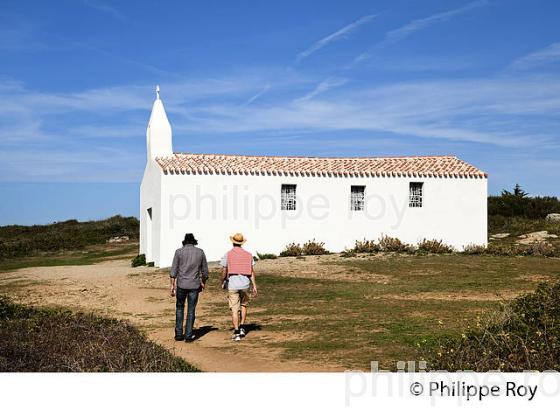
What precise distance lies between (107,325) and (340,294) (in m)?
6.89

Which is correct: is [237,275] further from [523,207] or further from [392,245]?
[523,207]

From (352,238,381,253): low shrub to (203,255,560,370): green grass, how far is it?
2.15 m

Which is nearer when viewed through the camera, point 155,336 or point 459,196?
point 155,336

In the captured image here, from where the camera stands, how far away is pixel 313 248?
2719 cm

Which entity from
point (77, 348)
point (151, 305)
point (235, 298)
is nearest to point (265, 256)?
point (151, 305)

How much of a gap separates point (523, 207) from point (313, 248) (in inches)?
920

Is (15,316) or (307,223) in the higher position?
(307,223)

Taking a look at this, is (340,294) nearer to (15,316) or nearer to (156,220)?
(15,316)

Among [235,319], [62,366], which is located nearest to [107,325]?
[235,319]

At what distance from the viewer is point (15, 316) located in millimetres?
13664

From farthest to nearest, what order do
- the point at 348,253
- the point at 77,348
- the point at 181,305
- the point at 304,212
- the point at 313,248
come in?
the point at 304,212 < the point at 313,248 < the point at 348,253 < the point at 181,305 < the point at 77,348

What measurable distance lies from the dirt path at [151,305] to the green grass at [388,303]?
544 millimetres

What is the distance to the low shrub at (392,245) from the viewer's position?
91.0 ft

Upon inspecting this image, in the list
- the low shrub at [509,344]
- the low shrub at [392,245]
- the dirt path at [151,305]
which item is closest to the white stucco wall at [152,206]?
the dirt path at [151,305]
